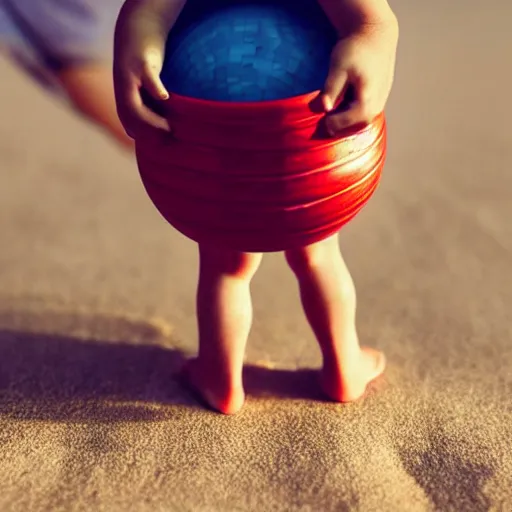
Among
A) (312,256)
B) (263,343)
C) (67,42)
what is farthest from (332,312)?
(67,42)

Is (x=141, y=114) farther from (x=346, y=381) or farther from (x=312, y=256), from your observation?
(x=346, y=381)

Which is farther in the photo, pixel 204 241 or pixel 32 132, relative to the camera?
pixel 32 132

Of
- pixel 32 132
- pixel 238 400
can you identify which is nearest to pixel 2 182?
pixel 32 132

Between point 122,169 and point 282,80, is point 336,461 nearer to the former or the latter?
point 282,80

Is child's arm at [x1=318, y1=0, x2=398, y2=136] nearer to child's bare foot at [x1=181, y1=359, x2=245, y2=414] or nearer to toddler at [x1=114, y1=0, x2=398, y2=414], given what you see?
toddler at [x1=114, y1=0, x2=398, y2=414]

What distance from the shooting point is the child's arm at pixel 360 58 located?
57 centimetres

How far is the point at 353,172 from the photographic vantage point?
24.1 inches

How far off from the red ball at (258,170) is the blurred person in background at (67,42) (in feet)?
1.56

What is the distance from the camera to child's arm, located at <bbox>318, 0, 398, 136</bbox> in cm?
57

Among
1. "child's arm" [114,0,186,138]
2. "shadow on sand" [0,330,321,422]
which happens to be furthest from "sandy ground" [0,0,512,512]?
"child's arm" [114,0,186,138]

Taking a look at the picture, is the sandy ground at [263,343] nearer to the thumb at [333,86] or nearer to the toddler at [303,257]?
the toddler at [303,257]

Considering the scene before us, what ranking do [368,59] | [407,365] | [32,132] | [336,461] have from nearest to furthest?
[368,59] → [336,461] → [407,365] → [32,132]

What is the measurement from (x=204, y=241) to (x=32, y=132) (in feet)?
2.78

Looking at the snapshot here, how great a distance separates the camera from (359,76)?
57 cm
